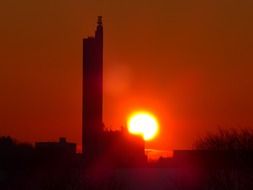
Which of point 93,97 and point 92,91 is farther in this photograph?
point 92,91

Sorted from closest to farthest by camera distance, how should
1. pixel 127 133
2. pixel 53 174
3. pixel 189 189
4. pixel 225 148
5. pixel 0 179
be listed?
pixel 53 174, pixel 189 189, pixel 0 179, pixel 225 148, pixel 127 133

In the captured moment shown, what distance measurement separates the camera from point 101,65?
2516 inches

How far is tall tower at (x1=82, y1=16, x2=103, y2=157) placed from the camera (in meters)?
63.5

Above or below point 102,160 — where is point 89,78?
above

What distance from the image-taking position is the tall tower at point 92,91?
63.5m

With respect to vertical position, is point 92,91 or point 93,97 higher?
point 92,91

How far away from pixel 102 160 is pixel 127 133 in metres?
19.3

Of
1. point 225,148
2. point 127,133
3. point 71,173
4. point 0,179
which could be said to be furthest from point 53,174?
point 127,133

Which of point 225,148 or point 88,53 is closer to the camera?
point 225,148

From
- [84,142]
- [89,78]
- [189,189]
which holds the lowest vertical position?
[189,189]

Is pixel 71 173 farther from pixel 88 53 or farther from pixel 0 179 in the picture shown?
pixel 88 53

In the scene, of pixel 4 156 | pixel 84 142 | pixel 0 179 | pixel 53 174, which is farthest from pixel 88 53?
pixel 53 174

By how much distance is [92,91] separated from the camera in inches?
2518

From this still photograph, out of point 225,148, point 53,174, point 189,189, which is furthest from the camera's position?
point 225,148
